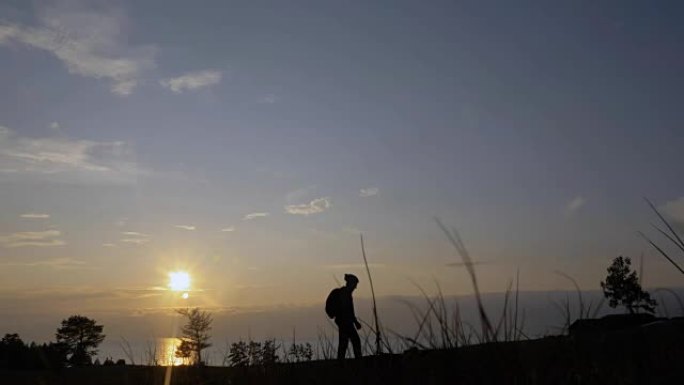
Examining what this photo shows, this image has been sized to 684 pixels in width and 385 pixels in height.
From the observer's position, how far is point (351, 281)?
12375 mm

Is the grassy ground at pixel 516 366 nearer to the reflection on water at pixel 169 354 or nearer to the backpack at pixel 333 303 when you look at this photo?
the reflection on water at pixel 169 354

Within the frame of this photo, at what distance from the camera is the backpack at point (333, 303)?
12.4 meters

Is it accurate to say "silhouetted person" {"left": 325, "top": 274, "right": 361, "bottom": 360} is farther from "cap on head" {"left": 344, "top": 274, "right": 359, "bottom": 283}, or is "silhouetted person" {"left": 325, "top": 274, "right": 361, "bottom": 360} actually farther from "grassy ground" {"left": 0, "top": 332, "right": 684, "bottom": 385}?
"grassy ground" {"left": 0, "top": 332, "right": 684, "bottom": 385}

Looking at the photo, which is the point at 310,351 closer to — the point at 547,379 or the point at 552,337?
the point at 552,337

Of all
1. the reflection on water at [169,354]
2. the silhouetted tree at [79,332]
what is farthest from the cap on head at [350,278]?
the silhouetted tree at [79,332]

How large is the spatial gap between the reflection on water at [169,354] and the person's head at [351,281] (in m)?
5.29

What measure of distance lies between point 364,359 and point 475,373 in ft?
5.26

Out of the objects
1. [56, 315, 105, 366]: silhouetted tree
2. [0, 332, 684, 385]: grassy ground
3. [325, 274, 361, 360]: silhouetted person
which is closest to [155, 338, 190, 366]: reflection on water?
[0, 332, 684, 385]: grassy ground

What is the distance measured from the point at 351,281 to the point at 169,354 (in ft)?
21.8

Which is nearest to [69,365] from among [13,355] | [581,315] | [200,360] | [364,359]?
[13,355]

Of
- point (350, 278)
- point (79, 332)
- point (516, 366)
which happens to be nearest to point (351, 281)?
point (350, 278)

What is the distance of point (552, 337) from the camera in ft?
16.5

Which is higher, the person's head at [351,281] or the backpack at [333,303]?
the person's head at [351,281]

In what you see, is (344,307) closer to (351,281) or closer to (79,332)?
(351,281)
